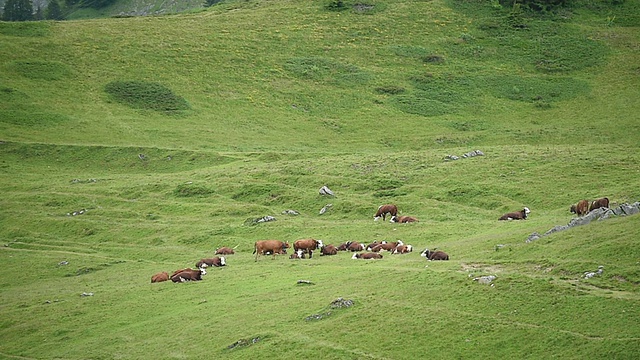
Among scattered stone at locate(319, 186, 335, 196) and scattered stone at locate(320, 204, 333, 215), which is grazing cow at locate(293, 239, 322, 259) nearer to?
scattered stone at locate(320, 204, 333, 215)

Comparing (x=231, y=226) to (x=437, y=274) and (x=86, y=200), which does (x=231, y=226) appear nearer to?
(x=86, y=200)

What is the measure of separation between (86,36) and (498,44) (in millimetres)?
54067

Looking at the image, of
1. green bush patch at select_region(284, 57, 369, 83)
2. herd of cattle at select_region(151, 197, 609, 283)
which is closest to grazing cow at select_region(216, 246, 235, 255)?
herd of cattle at select_region(151, 197, 609, 283)

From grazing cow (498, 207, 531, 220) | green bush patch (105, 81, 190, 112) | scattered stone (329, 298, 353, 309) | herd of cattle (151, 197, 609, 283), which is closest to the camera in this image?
scattered stone (329, 298, 353, 309)

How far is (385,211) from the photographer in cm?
3844

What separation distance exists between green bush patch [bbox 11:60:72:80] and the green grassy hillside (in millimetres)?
293

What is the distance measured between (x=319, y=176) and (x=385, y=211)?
11.8 metres

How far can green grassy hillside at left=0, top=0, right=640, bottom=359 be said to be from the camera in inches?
808

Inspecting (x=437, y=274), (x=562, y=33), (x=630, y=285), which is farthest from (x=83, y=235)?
(x=562, y=33)

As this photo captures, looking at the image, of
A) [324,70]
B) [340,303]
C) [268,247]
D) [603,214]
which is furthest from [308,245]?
[324,70]

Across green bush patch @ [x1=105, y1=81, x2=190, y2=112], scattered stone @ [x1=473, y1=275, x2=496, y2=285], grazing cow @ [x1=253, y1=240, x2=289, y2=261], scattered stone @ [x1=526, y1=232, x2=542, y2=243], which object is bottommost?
green bush patch @ [x1=105, y1=81, x2=190, y2=112]

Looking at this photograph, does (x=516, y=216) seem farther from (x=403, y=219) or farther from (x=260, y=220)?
(x=260, y=220)

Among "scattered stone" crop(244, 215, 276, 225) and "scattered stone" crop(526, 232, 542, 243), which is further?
"scattered stone" crop(244, 215, 276, 225)

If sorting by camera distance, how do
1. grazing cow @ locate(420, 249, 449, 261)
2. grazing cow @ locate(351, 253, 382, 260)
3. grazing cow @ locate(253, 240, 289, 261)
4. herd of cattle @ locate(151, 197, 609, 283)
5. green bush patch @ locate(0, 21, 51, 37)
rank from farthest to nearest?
green bush patch @ locate(0, 21, 51, 37) → grazing cow @ locate(253, 240, 289, 261) → herd of cattle @ locate(151, 197, 609, 283) → grazing cow @ locate(351, 253, 382, 260) → grazing cow @ locate(420, 249, 449, 261)
